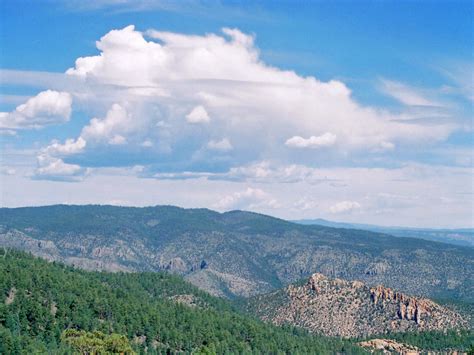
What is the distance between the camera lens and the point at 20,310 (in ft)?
639

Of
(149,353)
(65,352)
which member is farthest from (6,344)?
(149,353)

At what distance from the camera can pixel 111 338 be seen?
6407 inches

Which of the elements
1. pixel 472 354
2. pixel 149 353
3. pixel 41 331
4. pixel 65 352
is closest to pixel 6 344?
pixel 65 352

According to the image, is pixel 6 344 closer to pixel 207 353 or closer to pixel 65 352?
pixel 65 352

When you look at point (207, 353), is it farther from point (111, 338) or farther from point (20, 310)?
point (20, 310)

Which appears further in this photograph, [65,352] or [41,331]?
[41,331]

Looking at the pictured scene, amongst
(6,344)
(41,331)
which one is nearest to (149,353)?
(41,331)

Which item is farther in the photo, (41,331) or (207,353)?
(41,331)

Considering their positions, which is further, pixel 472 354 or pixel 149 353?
pixel 149 353

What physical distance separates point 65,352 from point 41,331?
33897 millimetres

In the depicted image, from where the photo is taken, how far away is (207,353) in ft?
545

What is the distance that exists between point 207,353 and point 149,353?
108ft

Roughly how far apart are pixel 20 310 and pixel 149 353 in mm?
37255

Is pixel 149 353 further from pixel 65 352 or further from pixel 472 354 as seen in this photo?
pixel 472 354
